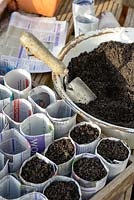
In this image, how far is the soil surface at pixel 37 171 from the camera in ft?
3.59

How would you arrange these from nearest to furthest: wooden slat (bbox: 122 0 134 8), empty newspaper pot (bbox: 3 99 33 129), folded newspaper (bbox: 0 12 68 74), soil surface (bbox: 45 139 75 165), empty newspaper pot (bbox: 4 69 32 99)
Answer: soil surface (bbox: 45 139 75 165) < empty newspaper pot (bbox: 3 99 33 129) < empty newspaper pot (bbox: 4 69 32 99) < folded newspaper (bbox: 0 12 68 74) < wooden slat (bbox: 122 0 134 8)

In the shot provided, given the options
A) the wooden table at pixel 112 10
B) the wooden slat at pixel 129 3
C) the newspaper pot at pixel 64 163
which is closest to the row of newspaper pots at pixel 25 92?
the newspaper pot at pixel 64 163

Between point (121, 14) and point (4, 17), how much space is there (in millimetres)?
444

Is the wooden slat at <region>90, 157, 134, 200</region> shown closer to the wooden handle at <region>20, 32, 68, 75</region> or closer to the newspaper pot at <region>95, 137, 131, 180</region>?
the newspaper pot at <region>95, 137, 131, 180</region>

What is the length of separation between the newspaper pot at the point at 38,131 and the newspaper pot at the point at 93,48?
10cm

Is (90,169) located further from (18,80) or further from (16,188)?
(18,80)

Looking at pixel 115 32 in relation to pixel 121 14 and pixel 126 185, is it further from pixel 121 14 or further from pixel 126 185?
pixel 126 185

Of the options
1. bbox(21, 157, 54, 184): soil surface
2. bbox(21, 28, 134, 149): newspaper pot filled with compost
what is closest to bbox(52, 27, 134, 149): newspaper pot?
bbox(21, 28, 134, 149): newspaper pot filled with compost

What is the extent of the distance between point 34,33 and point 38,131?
1.74ft

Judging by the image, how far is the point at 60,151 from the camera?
116 centimetres

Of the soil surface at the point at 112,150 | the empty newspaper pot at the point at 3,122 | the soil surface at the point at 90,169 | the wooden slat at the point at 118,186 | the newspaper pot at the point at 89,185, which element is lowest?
the wooden slat at the point at 118,186

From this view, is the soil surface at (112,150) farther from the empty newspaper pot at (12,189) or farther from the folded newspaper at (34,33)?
the folded newspaper at (34,33)

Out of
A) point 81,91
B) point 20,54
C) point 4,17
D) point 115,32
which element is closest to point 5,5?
point 4,17

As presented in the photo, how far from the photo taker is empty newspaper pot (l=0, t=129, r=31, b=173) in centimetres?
113
